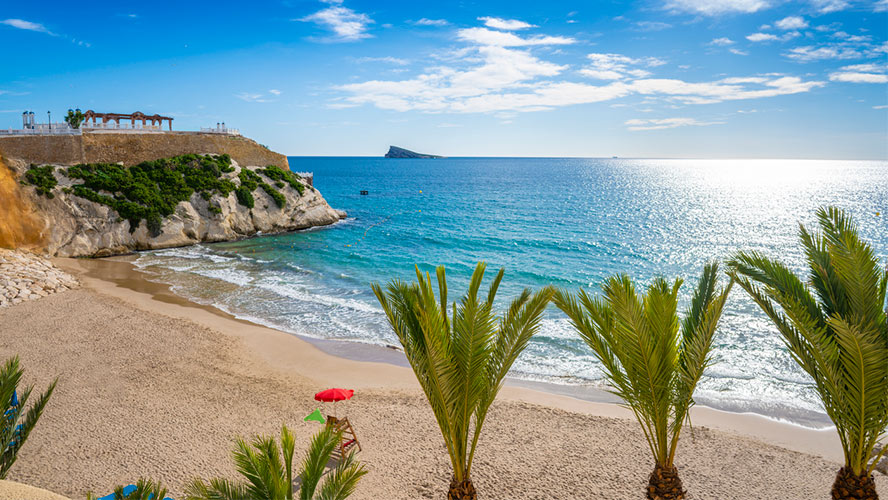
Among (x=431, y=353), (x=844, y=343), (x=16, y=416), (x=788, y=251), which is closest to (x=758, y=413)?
(x=844, y=343)

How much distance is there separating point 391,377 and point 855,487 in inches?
434

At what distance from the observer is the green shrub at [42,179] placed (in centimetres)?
2977

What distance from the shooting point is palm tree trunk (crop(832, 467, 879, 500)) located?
7402 millimetres

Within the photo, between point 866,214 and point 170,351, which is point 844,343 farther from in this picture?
point 866,214

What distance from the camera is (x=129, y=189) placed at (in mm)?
33500

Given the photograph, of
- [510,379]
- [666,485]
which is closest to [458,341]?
[666,485]

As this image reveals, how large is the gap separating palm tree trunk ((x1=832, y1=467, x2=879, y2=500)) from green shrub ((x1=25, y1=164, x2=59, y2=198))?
122ft

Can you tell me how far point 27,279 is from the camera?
2216 centimetres

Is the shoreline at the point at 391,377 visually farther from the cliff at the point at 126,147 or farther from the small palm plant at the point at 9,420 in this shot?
the cliff at the point at 126,147

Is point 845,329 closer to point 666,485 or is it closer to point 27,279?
point 666,485

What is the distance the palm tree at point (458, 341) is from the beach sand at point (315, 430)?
311cm

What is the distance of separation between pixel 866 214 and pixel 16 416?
7888 cm

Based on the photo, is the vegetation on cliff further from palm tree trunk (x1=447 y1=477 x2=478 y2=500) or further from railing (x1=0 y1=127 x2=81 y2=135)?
palm tree trunk (x1=447 y1=477 x2=478 y2=500)

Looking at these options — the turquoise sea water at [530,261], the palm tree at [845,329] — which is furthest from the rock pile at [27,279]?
the palm tree at [845,329]
